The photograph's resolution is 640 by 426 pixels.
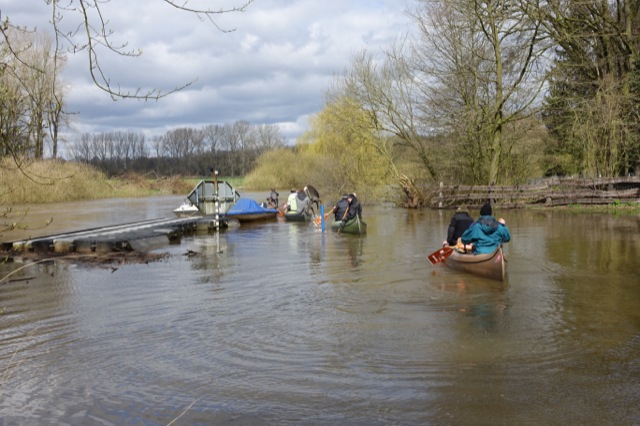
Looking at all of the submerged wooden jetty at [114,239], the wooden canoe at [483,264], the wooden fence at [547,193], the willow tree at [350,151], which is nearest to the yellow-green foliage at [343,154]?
the willow tree at [350,151]

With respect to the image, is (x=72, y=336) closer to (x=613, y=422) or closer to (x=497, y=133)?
(x=613, y=422)

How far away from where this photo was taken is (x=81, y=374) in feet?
23.9

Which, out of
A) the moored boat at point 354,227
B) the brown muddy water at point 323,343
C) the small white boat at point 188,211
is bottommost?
the brown muddy water at point 323,343

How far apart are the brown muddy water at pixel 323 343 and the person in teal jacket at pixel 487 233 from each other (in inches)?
27.2

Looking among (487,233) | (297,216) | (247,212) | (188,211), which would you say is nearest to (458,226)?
(487,233)

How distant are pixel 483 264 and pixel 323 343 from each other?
16.8 ft

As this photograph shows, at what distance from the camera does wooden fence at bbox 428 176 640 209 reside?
28.7m

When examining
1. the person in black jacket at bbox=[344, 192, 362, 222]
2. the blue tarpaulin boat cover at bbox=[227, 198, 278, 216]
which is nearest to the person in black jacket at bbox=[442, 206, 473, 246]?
the person in black jacket at bbox=[344, 192, 362, 222]

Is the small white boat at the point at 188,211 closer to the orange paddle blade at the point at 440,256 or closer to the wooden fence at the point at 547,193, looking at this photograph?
the wooden fence at the point at 547,193

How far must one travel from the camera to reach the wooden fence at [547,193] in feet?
94.2

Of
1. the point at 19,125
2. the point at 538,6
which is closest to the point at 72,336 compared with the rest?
the point at 19,125

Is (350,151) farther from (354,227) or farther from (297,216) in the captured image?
(354,227)

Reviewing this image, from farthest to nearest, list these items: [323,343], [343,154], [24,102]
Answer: [343,154] → [323,343] → [24,102]

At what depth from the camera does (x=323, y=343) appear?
8344mm
